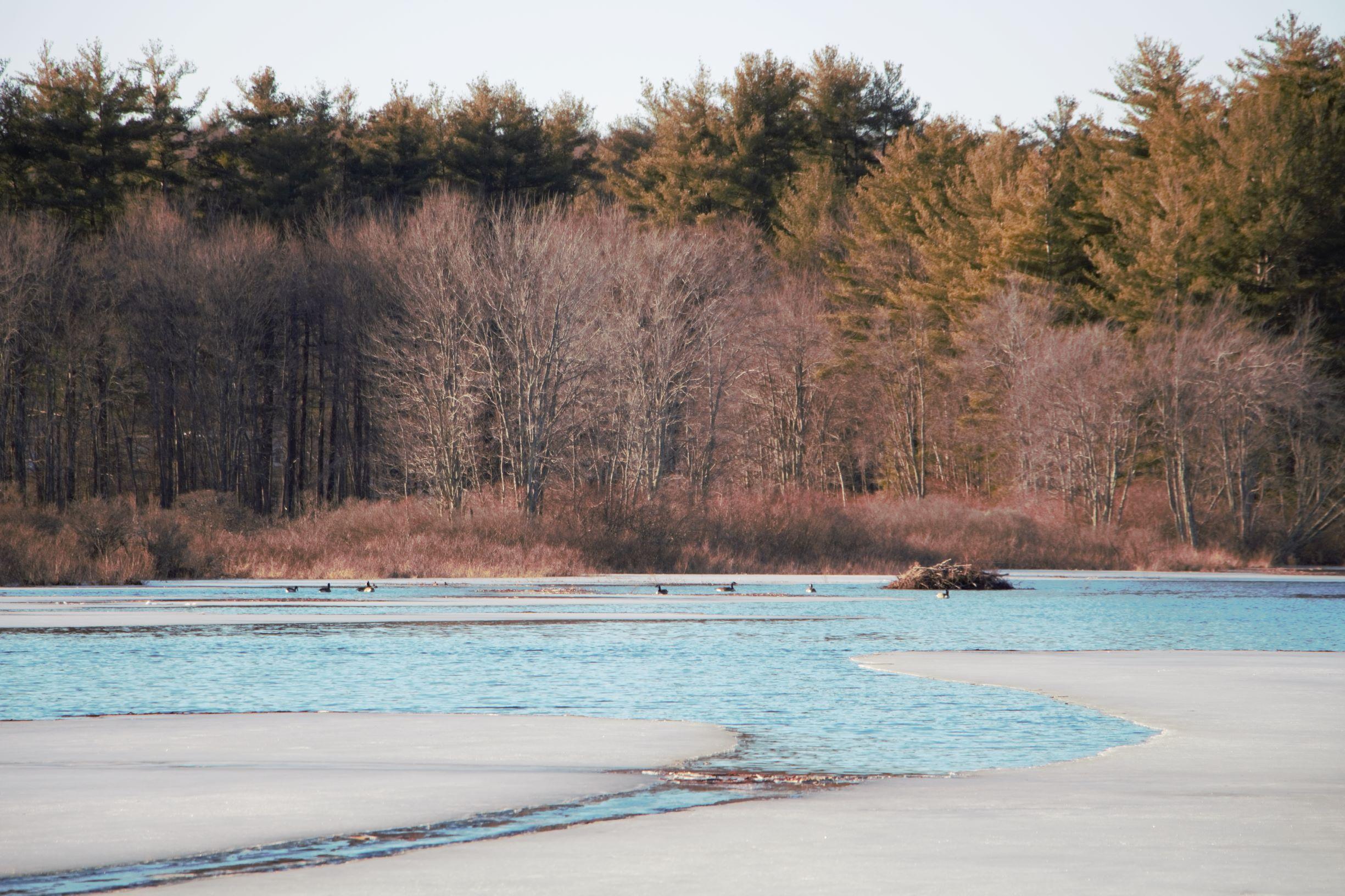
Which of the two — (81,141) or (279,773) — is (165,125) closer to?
(81,141)

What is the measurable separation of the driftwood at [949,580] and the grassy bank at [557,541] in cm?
673

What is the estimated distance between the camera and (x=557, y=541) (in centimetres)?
4122

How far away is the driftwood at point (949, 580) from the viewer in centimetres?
3603

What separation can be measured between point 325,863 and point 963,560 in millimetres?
40224

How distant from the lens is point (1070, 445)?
53.1 m

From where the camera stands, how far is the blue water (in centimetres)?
1235

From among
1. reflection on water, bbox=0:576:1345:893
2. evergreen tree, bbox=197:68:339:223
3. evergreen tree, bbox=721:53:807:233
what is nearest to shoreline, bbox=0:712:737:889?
reflection on water, bbox=0:576:1345:893

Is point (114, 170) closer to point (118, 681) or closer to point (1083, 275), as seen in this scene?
point (1083, 275)

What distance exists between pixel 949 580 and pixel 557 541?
36.5 feet

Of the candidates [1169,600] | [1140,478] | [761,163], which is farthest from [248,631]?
A: [761,163]

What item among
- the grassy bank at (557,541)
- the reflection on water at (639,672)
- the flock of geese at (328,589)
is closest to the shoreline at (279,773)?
the reflection on water at (639,672)

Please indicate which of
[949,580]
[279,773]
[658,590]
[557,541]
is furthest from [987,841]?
[557,541]

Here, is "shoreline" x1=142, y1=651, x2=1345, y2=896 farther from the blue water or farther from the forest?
the forest

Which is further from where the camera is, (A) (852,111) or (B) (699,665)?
(A) (852,111)
